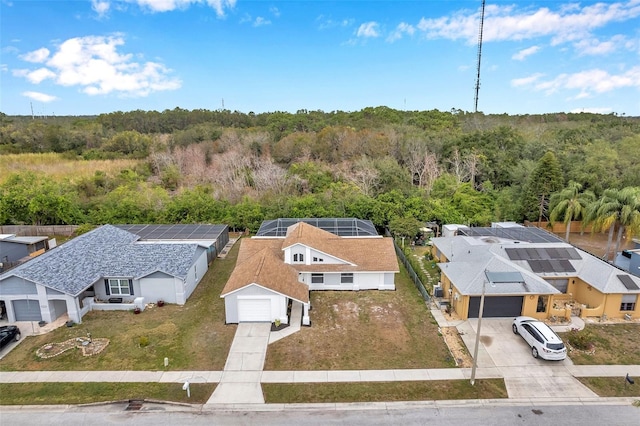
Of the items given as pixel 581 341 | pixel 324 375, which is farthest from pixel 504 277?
pixel 324 375

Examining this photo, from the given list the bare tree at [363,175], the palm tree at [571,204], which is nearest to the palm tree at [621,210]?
the palm tree at [571,204]

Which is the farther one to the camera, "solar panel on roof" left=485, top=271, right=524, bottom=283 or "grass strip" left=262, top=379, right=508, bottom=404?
"solar panel on roof" left=485, top=271, right=524, bottom=283

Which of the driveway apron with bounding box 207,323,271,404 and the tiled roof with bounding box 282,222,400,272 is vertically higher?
the tiled roof with bounding box 282,222,400,272

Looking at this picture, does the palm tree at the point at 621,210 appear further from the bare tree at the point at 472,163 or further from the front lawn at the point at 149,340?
the front lawn at the point at 149,340

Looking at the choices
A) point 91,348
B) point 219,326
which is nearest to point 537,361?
point 219,326

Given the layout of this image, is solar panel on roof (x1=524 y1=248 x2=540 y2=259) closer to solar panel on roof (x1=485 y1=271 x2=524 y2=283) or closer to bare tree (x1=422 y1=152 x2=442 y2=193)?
solar panel on roof (x1=485 y1=271 x2=524 y2=283)

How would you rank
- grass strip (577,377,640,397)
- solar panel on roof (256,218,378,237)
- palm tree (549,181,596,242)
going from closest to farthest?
1. grass strip (577,377,640,397)
2. solar panel on roof (256,218,378,237)
3. palm tree (549,181,596,242)

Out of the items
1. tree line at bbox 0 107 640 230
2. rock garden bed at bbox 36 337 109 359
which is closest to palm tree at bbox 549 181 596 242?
tree line at bbox 0 107 640 230

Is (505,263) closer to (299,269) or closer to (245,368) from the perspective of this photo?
(299,269)
